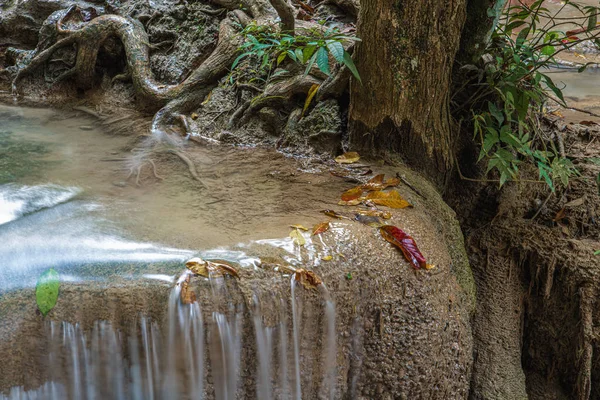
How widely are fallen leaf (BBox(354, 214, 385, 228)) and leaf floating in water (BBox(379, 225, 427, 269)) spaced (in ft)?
0.14

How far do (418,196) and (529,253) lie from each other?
1065 millimetres

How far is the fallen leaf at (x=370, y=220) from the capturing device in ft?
10.0

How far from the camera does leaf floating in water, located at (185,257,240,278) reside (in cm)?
258

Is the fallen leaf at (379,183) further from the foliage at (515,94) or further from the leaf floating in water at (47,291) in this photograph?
the leaf floating in water at (47,291)

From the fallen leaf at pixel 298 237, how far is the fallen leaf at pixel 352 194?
1.98 feet

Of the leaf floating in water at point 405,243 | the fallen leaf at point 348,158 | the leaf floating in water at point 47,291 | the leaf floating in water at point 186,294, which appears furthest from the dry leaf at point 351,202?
the leaf floating in water at point 47,291

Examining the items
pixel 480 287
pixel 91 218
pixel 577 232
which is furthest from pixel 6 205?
pixel 577 232

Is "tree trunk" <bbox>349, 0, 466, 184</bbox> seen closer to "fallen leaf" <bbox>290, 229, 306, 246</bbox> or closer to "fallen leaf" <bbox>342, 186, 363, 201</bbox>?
"fallen leaf" <bbox>342, 186, 363, 201</bbox>

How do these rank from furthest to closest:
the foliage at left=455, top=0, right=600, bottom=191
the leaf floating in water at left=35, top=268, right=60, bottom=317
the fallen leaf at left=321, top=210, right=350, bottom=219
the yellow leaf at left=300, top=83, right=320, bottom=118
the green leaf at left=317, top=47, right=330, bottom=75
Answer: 1. the yellow leaf at left=300, top=83, right=320, bottom=118
2. the foliage at left=455, top=0, right=600, bottom=191
3. the green leaf at left=317, top=47, right=330, bottom=75
4. the fallen leaf at left=321, top=210, right=350, bottom=219
5. the leaf floating in water at left=35, top=268, right=60, bottom=317

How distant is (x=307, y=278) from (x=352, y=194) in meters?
0.91

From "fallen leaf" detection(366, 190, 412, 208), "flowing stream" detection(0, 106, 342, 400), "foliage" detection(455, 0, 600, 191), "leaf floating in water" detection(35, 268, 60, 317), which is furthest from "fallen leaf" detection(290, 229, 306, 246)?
"foliage" detection(455, 0, 600, 191)

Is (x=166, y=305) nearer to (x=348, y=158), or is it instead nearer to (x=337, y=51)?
(x=337, y=51)

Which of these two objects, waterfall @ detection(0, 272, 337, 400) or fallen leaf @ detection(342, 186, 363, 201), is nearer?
waterfall @ detection(0, 272, 337, 400)

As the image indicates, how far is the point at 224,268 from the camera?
2.61m
